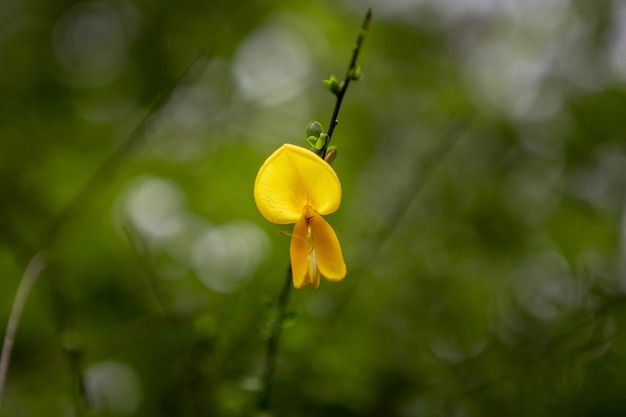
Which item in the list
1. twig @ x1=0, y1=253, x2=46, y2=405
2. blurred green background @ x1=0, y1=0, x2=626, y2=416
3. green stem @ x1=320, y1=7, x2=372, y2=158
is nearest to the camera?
green stem @ x1=320, y1=7, x2=372, y2=158

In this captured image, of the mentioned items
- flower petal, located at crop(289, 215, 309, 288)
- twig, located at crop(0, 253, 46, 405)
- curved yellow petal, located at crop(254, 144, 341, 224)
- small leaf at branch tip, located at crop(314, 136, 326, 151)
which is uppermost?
small leaf at branch tip, located at crop(314, 136, 326, 151)

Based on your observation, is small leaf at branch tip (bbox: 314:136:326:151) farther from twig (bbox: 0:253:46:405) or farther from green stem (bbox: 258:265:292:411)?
A: twig (bbox: 0:253:46:405)

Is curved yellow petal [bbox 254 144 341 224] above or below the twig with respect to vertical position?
above

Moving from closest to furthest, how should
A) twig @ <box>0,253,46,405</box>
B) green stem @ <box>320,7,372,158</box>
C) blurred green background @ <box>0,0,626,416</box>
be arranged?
green stem @ <box>320,7,372,158</box>, twig @ <box>0,253,46,405</box>, blurred green background @ <box>0,0,626,416</box>

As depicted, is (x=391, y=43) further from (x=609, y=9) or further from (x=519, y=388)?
(x=519, y=388)

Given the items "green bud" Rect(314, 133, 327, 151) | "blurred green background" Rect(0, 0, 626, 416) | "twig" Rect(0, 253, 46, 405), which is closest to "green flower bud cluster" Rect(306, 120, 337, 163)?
"green bud" Rect(314, 133, 327, 151)

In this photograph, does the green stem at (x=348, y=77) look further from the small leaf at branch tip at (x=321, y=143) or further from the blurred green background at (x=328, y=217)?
the blurred green background at (x=328, y=217)

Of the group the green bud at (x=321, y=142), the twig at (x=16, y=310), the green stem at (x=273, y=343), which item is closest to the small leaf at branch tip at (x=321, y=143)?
the green bud at (x=321, y=142)
